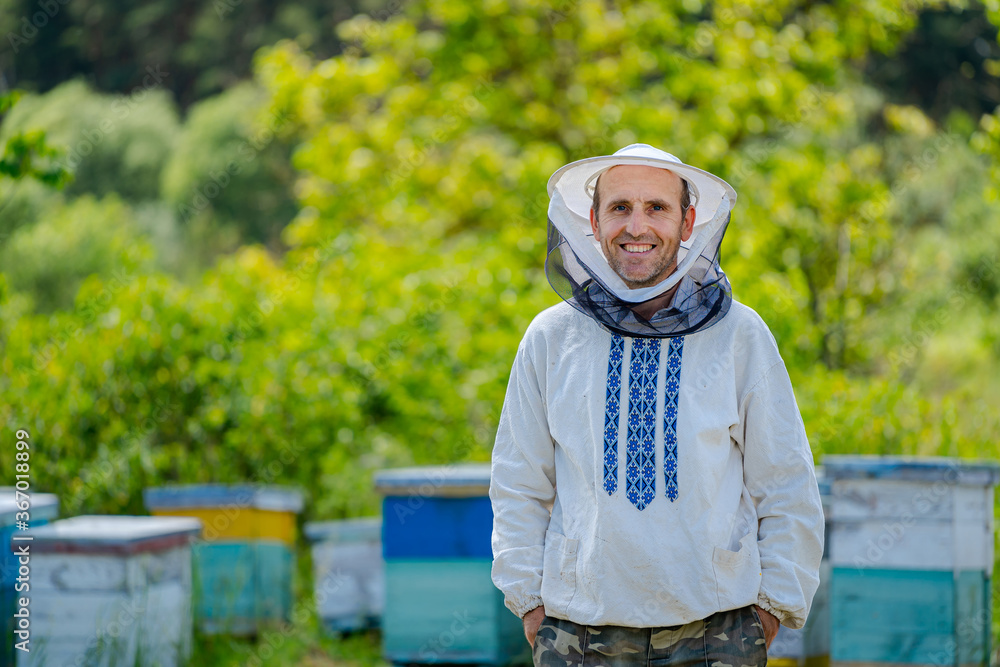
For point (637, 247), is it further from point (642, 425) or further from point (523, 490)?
point (523, 490)

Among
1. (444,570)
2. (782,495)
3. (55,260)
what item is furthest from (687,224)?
(55,260)

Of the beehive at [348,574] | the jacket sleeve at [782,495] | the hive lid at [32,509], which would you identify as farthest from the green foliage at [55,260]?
the jacket sleeve at [782,495]

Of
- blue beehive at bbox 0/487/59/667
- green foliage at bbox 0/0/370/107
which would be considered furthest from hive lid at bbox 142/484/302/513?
green foliage at bbox 0/0/370/107

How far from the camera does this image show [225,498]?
4.50 metres

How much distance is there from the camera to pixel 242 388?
5.54m

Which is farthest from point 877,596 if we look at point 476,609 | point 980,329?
point 980,329

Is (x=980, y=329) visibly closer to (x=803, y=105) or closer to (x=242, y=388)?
(x=803, y=105)

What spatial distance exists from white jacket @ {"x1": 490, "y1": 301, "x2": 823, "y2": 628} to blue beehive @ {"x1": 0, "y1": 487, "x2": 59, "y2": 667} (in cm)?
217

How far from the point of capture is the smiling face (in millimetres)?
1917

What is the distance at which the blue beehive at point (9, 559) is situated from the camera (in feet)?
10.8

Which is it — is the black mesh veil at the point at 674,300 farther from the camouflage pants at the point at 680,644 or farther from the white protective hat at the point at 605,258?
the camouflage pants at the point at 680,644

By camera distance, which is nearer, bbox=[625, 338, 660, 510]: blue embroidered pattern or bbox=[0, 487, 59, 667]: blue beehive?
bbox=[625, 338, 660, 510]: blue embroidered pattern

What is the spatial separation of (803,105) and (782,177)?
3.08ft

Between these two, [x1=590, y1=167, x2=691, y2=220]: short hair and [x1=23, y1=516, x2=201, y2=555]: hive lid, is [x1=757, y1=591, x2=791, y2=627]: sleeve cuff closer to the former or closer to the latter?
[x1=590, y1=167, x2=691, y2=220]: short hair
